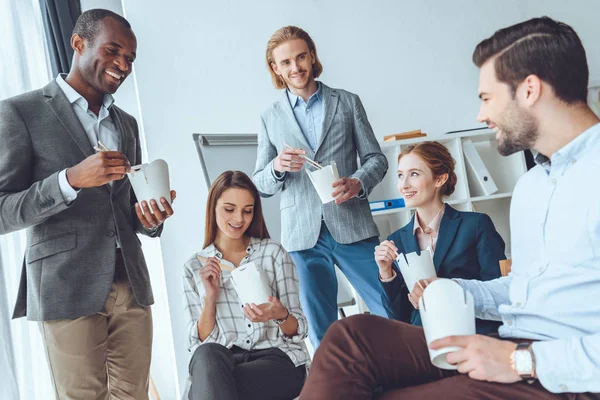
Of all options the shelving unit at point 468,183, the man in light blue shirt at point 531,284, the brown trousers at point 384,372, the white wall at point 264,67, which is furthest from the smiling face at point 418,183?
the white wall at point 264,67

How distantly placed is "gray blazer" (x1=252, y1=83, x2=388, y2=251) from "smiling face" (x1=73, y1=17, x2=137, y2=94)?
2.25ft

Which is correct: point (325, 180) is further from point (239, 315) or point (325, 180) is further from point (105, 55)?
point (105, 55)

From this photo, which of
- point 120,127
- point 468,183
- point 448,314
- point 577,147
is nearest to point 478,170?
point 468,183

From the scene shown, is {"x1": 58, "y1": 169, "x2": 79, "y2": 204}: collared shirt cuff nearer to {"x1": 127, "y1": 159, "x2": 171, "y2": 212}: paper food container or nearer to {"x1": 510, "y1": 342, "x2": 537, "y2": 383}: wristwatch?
{"x1": 127, "y1": 159, "x2": 171, "y2": 212}: paper food container

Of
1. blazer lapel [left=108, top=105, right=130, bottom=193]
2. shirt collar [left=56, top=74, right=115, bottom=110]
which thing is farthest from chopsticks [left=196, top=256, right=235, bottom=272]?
shirt collar [left=56, top=74, right=115, bottom=110]

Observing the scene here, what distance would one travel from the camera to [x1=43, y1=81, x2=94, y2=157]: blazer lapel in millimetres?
1726

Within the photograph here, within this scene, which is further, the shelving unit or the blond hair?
the shelving unit

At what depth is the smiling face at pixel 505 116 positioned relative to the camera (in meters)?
1.27

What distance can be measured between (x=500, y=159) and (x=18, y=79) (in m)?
2.83

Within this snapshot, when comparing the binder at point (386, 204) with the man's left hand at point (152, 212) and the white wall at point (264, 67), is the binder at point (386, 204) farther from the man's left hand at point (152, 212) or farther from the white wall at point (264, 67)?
the man's left hand at point (152, 212)

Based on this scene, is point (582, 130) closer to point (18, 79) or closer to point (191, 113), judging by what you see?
point (18, 79)

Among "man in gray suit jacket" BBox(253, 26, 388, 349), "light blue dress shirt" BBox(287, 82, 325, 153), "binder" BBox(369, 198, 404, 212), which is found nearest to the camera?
"man in gray suit jacket" BBox(253, 26, 388, 349)

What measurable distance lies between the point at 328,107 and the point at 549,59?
1205mm

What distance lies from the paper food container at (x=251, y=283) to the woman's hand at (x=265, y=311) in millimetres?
19
